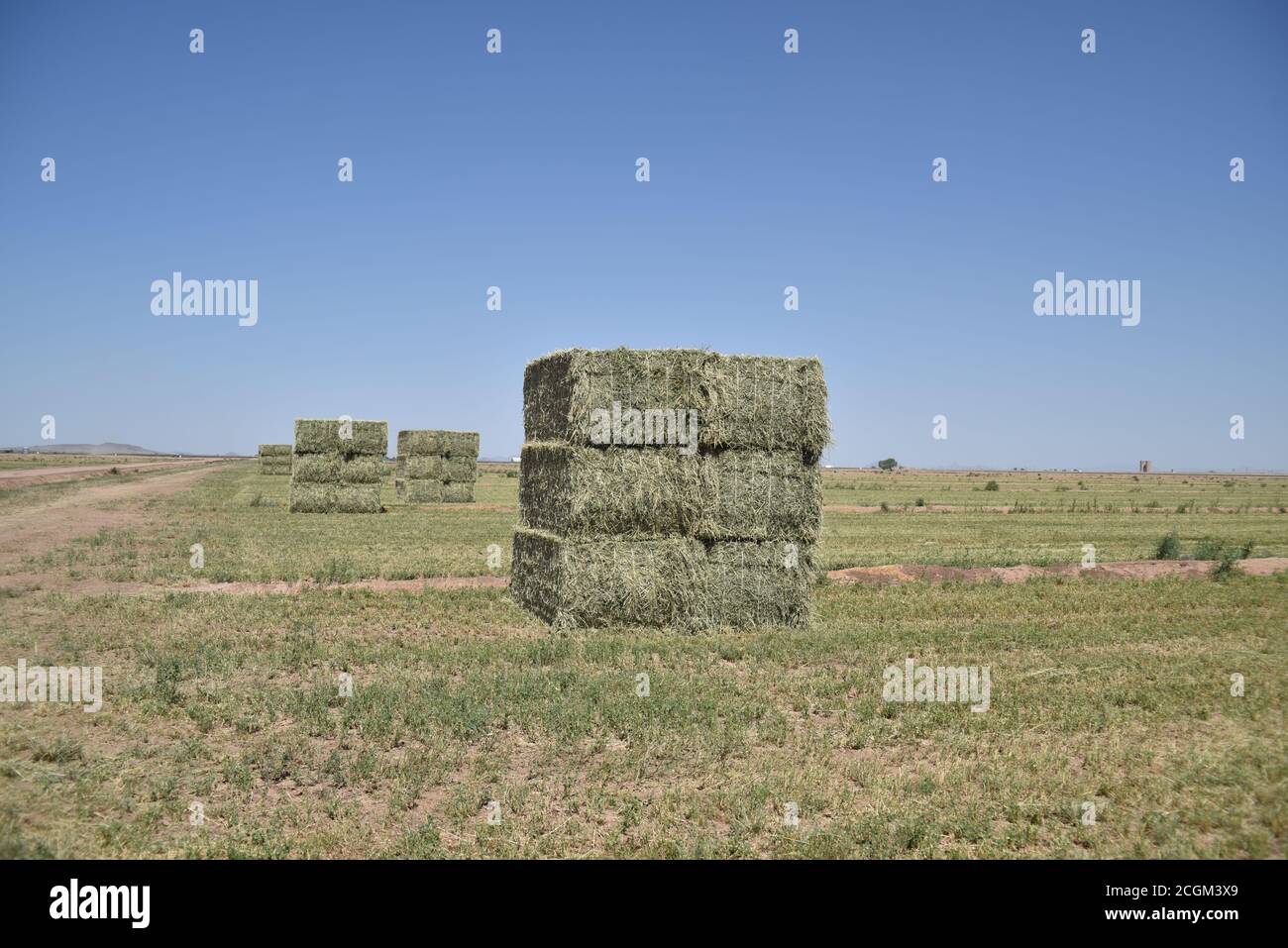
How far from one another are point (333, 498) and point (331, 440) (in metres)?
2.22

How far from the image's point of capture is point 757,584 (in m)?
12.0

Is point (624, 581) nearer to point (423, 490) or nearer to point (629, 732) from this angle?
point (629, 732)

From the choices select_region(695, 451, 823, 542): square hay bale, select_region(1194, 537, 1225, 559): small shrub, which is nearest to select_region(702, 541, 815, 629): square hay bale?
select_region(695, 451, 823, 542): square hay bale

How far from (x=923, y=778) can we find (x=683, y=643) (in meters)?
4.80

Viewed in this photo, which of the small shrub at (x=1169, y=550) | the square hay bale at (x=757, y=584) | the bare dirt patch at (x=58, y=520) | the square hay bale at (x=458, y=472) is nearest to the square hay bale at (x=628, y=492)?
the square hay bale at (x=757, y=584)

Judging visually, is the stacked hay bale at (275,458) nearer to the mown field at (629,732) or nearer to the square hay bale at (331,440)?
the square hay bale at (331,440)

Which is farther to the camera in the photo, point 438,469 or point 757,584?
point 438,469

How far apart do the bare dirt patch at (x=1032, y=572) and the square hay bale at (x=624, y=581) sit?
210 inches

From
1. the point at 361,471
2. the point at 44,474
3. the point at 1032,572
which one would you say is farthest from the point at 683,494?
the point at 44,474

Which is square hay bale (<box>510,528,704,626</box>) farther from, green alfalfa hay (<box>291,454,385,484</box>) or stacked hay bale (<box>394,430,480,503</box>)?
stacked hay bale (<box>394,430,480,503</box>)

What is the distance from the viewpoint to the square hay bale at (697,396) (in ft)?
37.9
